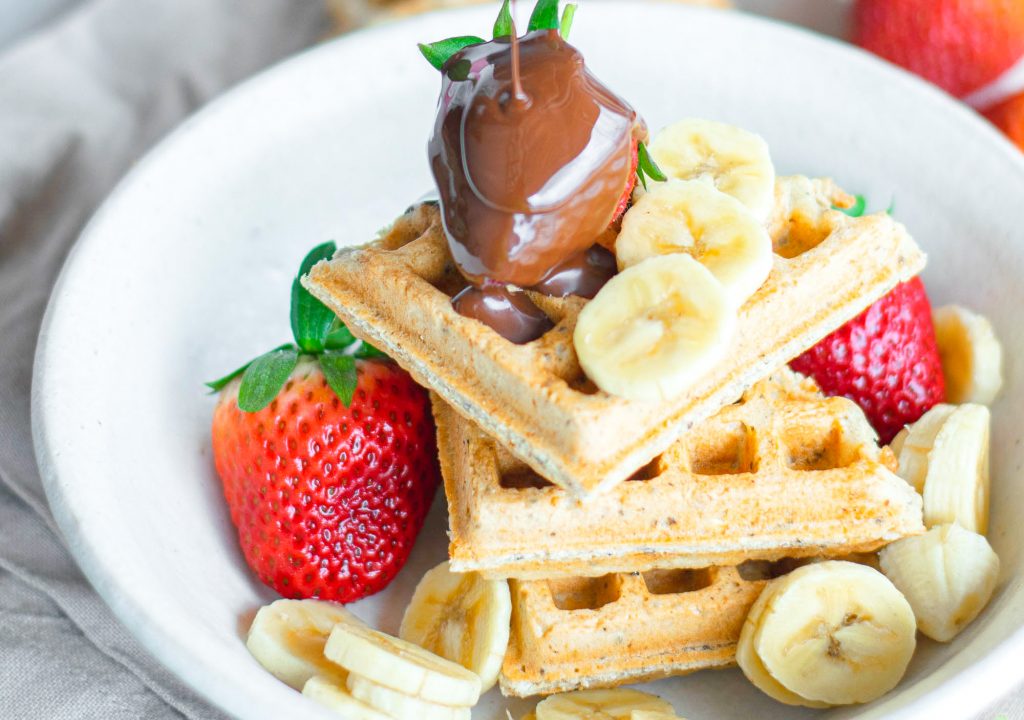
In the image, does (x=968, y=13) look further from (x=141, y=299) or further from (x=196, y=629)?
(x=196, y=629)

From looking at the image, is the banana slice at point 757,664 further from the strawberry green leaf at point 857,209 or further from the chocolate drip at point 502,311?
the strawberry green leaf at point 857,209

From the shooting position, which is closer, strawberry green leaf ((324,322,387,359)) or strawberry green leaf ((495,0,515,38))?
strawberry green leaf ((495,0,515,38))

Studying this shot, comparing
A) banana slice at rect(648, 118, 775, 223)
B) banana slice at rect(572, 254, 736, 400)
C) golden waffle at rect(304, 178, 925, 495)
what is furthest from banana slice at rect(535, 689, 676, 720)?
banana slice at rect(648, 118, 775, 223)

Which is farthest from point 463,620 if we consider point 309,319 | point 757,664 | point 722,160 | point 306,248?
point 306,248

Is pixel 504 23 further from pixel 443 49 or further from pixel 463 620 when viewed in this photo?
pixel 463 620

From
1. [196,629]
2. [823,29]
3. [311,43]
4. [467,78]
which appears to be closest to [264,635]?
[196,629]

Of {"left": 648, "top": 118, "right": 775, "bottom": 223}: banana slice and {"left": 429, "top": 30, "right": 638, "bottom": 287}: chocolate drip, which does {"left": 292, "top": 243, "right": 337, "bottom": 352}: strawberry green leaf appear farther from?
{"left": 648, "top": 118, "right": 775, "bottom": 223}: banana slice
